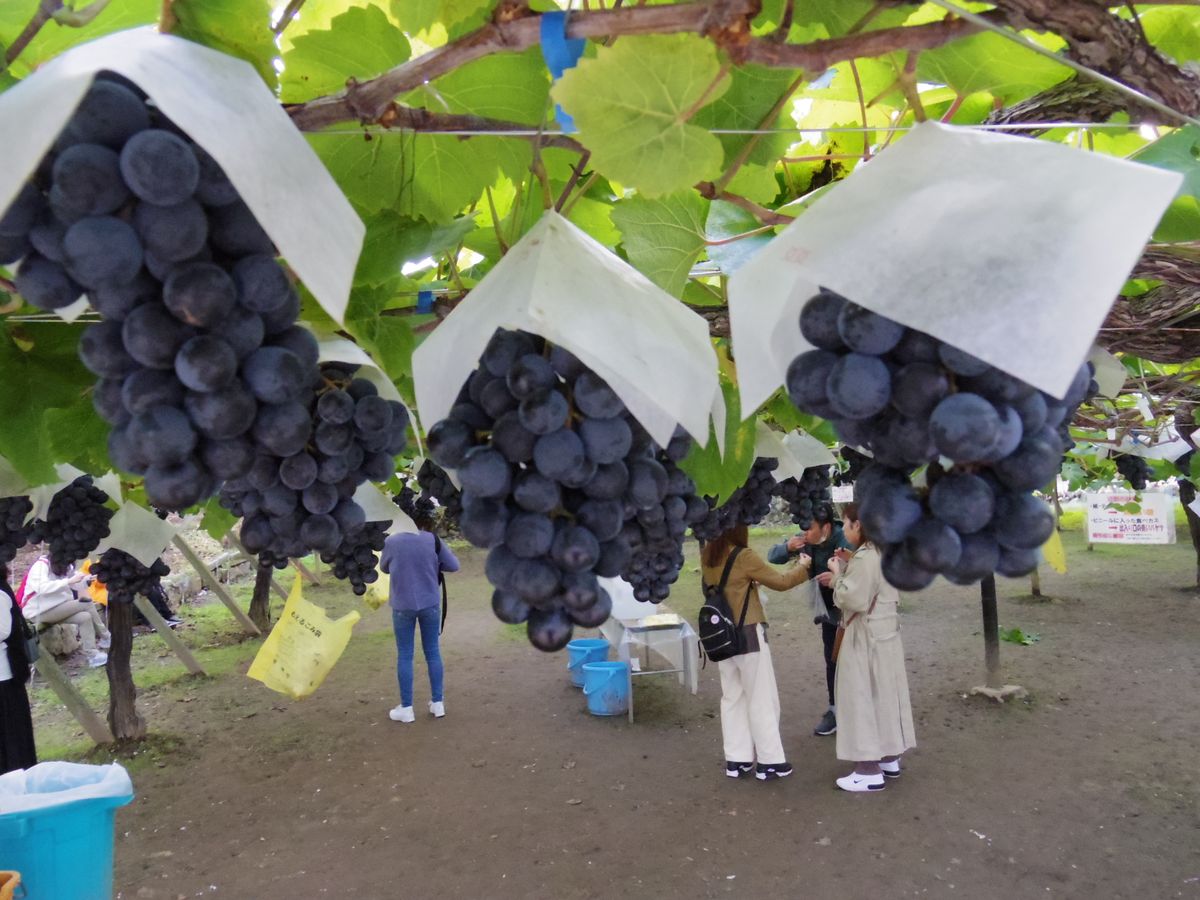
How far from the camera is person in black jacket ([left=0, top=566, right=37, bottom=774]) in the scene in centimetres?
467

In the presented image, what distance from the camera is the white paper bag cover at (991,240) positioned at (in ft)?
1.82

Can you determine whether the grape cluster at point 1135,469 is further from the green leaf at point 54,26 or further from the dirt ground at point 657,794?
the green leaf at point 54,26

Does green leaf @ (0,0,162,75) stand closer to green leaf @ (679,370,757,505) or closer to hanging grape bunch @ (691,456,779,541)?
green leaf @ (679,370,757,505)

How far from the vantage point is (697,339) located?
833mm

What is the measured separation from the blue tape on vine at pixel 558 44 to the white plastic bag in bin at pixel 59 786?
132 inches

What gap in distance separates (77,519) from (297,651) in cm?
87

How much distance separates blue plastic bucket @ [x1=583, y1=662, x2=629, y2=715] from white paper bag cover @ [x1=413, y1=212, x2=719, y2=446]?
613 cm

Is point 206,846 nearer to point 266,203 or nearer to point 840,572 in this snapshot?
point 840,572

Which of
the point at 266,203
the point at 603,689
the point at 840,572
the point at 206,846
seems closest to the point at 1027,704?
the point at 840,572

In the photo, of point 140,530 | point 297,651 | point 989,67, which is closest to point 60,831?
point 297,651

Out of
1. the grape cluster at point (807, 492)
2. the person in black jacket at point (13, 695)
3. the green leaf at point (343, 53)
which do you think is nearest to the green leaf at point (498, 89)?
the green leaf at point (343, 53)

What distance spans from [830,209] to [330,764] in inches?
244

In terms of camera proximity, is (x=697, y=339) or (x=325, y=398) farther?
(x=325, y=398)

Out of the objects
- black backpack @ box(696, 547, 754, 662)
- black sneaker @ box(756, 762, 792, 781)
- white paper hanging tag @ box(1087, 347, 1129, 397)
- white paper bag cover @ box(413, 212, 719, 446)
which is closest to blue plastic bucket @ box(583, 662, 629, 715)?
black sneaker @ box(756, 762, 792, 781)
